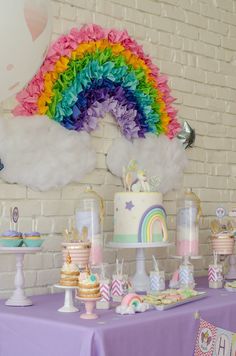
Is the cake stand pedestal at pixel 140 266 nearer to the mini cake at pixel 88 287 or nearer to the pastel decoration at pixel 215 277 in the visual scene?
the pastel decoration at pixel 215 277

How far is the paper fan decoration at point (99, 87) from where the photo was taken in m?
2.21

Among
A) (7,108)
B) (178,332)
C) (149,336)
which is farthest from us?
(7,108)

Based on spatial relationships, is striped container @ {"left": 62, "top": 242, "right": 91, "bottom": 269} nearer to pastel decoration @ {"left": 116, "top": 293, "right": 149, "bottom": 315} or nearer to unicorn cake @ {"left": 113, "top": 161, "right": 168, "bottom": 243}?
pastel decoration @ {"left": 116, "top": 293, "right": 149, "bottom": 315}

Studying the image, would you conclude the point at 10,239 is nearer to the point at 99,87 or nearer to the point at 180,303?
the point at 180,303

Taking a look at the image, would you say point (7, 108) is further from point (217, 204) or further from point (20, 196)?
point (217, 204)

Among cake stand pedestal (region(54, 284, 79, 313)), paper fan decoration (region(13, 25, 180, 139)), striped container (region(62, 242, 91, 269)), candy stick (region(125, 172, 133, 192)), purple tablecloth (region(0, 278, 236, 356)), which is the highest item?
paper fan decoration (region(13, 25, 180, 139))

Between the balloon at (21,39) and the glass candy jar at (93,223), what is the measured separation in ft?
2.48

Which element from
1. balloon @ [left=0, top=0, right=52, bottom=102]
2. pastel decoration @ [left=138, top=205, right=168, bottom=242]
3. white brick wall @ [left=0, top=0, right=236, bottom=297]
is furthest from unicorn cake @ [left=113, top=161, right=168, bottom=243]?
balloon @ [left=0, top=0, right=52, bottom=102]

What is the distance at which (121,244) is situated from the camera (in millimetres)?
2168

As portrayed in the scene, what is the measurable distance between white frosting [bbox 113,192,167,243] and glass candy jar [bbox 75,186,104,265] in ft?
0.26

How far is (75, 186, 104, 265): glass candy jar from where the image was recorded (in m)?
2.09

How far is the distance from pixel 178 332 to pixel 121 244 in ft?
1.57

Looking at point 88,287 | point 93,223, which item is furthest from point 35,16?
point 93,223

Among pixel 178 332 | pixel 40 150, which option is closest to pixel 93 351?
pixel 178 332
